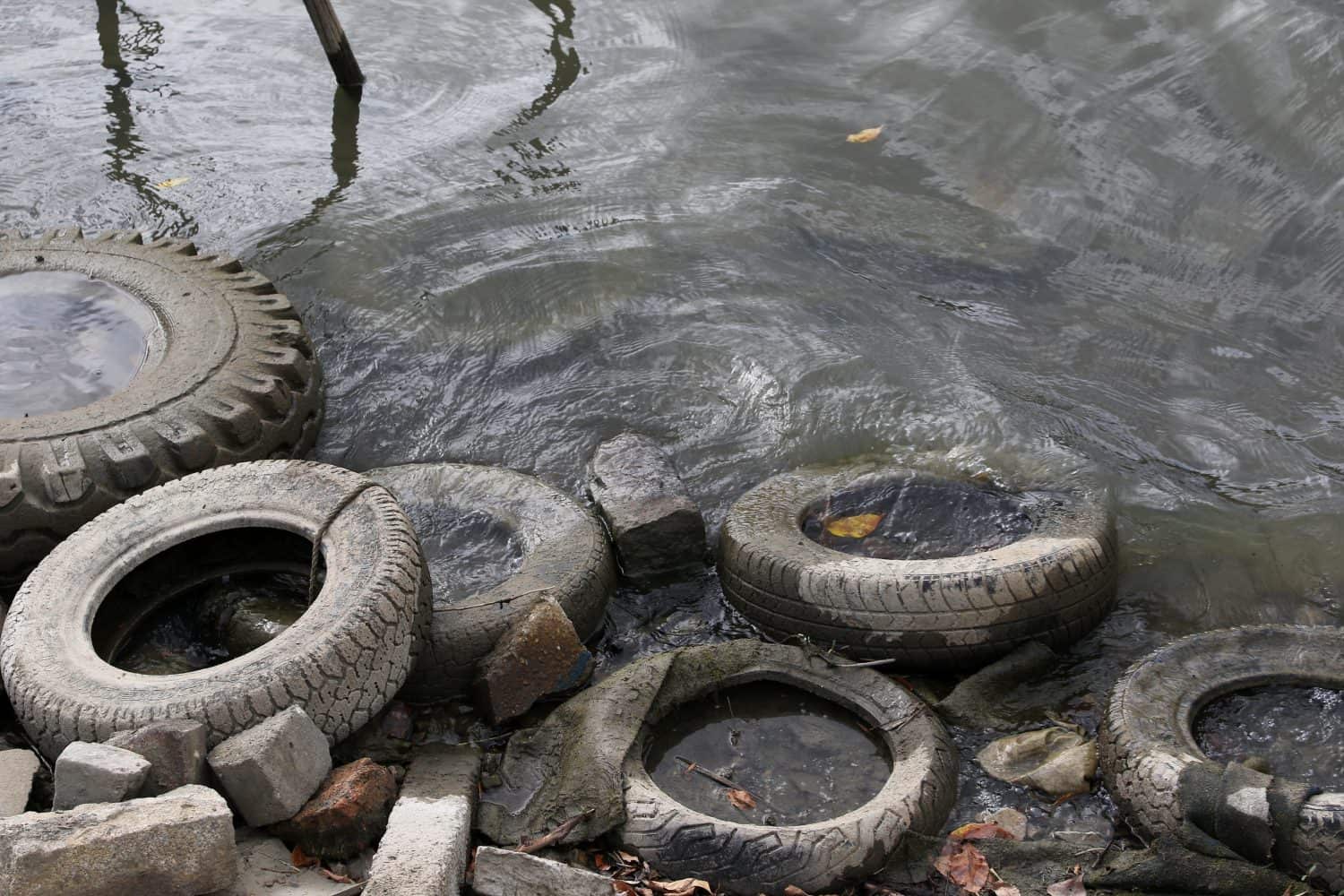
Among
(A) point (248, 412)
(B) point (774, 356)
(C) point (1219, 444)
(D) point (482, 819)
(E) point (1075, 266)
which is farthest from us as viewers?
(E) point (1075, 266)

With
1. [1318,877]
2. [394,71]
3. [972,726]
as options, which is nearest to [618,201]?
[394,71]

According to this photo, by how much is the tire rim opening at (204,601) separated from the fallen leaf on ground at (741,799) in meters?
1.89

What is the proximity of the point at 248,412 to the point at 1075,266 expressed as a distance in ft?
16.9

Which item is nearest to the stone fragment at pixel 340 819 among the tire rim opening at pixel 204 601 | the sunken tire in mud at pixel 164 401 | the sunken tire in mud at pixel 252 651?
the sunken tire in mud at pixel 252 651

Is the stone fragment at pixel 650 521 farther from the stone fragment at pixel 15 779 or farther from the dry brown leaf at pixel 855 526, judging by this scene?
the stone fragment at pixel 15 779

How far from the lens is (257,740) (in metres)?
4.05

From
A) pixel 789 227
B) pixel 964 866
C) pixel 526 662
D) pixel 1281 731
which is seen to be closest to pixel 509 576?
pixel 526 662

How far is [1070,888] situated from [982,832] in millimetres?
383

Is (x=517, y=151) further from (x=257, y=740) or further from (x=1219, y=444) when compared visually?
(x=257, y=740)

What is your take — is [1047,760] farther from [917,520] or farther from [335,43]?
[335,43]

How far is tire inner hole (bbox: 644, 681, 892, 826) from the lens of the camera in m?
4.50

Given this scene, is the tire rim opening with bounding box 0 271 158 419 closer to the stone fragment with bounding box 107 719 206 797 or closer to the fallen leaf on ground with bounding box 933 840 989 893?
the stone fragment with bounding box 107 719 206 797

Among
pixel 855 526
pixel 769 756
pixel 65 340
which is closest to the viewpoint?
pixel 769 756

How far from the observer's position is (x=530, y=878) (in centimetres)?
392
